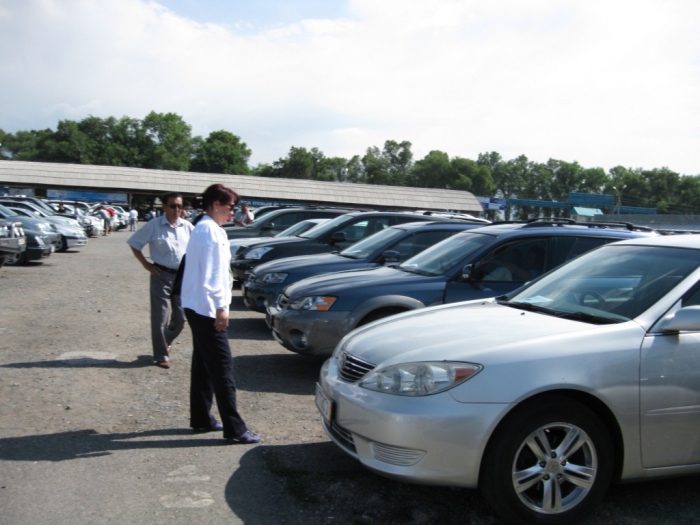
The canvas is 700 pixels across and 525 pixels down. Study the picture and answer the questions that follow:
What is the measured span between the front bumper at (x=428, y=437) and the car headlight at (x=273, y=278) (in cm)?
556

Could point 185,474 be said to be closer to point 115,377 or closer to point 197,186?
point 115,377

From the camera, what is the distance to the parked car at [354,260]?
30.2 ft

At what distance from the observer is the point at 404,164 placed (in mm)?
151375

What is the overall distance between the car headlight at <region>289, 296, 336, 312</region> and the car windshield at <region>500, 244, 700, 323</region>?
2.29m

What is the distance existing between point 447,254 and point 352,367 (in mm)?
3515

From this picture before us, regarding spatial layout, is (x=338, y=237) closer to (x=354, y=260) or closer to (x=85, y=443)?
(x=354, y=260)

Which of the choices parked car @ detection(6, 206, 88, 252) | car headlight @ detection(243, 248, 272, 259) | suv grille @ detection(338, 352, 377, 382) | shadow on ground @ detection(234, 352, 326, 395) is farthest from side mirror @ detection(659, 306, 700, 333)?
parked car @ detection(6, 206, 88, 252)

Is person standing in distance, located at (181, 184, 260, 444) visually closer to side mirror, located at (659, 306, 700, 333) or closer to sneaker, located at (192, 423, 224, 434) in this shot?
sneaker, located at (192, 423, 224, 434)

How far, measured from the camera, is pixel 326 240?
39.7 feet

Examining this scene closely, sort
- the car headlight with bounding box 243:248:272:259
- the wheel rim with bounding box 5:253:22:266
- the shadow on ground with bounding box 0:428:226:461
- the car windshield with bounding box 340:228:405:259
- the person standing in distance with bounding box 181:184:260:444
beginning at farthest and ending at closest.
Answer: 1. the wheel rim with bounding box 5:253:22:266
2. the car headlight with bounding box 243:248:272:259
3. the car windshield with bounding box 340:228:405:259
4. the person standing in distance with bounding box 181:184:260:444
5. the shadow on ground with bounding box 0:428:226:461

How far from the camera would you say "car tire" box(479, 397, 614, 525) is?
3625mm

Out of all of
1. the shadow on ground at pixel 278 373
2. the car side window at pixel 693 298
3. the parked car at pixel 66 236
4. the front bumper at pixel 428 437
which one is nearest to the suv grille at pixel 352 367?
the front bumper at pixel 428 437

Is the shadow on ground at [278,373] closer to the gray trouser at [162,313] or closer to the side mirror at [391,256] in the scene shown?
the gray trouser at [162,313]

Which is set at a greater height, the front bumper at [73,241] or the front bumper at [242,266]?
the front bumper at [242,266]
